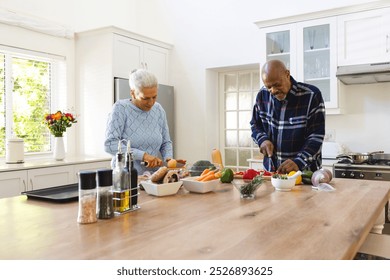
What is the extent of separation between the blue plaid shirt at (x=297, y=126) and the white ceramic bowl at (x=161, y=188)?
0.77 meters

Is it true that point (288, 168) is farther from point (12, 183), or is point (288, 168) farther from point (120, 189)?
point (12, 183)

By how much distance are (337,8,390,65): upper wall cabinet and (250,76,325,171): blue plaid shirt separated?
1578 mm

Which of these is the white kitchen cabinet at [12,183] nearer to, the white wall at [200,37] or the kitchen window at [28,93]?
the kitchen window at [28,93]

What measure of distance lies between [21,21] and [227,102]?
2.55 m

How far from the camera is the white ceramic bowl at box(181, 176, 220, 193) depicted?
1.54 metres

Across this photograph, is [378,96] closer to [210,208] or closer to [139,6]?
[210,208]

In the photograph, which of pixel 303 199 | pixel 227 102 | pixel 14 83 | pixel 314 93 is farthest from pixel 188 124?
pixel 303 199

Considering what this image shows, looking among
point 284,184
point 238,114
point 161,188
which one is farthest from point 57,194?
point 238,114

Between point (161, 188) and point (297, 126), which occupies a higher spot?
point (297, 126)

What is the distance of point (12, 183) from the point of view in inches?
120

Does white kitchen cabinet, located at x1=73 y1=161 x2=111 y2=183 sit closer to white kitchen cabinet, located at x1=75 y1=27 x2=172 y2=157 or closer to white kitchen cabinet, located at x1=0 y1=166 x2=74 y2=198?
white kitchen cabinet, located at x1=0 y1=166 x2=74 y2=198

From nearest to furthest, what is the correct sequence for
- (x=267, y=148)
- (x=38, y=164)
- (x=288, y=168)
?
(x=288, y=168)
(x=267, y=148)
(x=38, y=164)

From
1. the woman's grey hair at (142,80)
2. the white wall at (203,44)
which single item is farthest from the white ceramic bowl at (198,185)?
the white wall at (203,44)

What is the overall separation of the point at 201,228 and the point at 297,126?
1.28 meters
